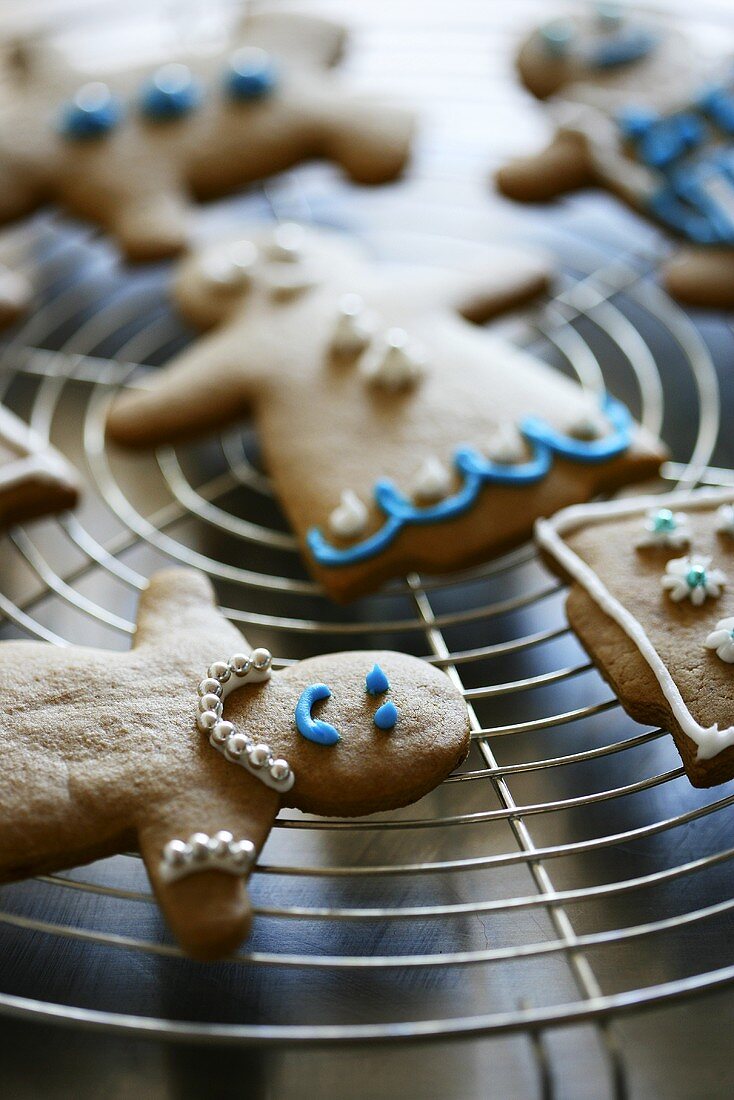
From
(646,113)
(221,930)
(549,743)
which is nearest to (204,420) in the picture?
(549,743)

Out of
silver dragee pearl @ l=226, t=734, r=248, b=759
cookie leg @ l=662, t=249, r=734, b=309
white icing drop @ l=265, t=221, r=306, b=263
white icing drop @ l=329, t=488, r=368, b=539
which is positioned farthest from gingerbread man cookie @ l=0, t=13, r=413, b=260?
silver dragee pearl @ l=226, t=734, r=248, b=759

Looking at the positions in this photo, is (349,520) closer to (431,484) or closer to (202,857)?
(431,484)

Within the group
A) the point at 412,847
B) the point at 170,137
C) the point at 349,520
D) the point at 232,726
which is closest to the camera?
the point at 232,726

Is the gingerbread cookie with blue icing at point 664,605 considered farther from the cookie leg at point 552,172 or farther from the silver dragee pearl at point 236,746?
the cookie leg at point 552,172

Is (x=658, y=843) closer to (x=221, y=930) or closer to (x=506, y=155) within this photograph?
(x=221, y=930)

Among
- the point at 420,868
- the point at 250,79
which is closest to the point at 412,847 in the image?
the point at 420,868

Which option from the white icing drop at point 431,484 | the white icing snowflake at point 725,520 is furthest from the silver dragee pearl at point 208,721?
the white icing snowflake at point 725,520
